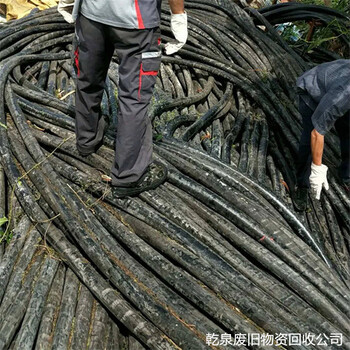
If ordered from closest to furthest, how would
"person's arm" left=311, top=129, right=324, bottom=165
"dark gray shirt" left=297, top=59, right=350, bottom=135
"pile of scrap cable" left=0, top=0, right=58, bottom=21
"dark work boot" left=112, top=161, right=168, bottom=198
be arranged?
"dark work boot" left=112, top=161, right=168, bottom=198
"dark gray shirt" left=297, top=59, right=350, bottom=135
"person's arm" left=311, top=129, right=324, bottom=165
"pile of scrap cable" left=0, top=0, right=58, bottom=21

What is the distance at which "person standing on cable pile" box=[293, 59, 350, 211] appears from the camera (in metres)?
2.40

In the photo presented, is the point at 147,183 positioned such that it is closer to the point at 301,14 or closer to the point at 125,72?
the point at 125,72

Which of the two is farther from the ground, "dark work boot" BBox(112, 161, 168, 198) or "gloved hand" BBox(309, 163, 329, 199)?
"dark work boot" BBox(112, 161, 168, 198)

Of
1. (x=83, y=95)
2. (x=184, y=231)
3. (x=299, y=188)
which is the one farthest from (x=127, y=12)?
(x=299, y=188)

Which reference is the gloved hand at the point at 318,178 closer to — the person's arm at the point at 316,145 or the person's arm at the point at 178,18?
the person's arm at the point at 316,145

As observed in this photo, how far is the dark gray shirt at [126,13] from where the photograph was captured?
1948 millimetres

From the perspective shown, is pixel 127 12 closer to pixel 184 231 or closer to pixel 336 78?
pixel 184 231

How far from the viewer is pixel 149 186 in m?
2.32

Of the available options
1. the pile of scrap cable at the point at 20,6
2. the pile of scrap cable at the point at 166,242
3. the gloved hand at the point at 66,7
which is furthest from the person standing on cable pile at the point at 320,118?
the pile of scrap cable at the point at 20,6

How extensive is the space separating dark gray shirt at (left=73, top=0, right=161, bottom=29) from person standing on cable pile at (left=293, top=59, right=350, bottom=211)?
3.78 feet

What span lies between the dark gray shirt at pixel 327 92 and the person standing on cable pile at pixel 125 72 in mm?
960

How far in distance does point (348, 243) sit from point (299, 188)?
1.66ft

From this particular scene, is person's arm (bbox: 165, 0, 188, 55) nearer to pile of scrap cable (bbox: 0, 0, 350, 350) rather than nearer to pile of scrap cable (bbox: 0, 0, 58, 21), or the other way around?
pile of scrap cable (bbox: 0, 0, 350, 350)

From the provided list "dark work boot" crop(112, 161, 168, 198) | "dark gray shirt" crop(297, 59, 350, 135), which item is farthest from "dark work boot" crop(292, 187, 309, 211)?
"dark work boot" crop(112, 161, 168, 198)
